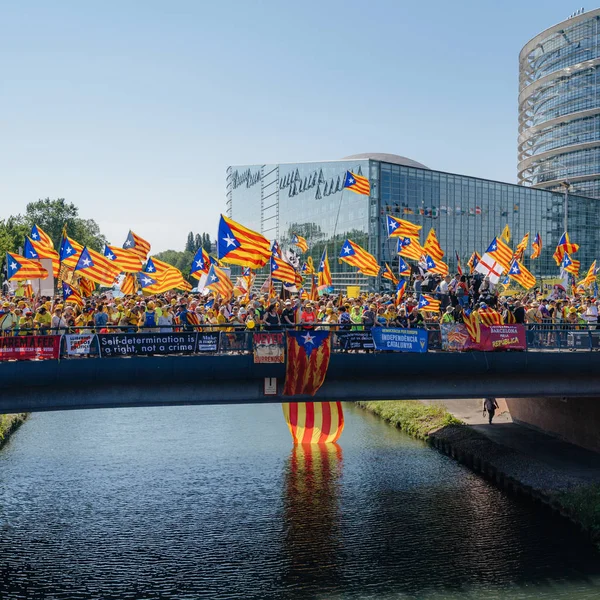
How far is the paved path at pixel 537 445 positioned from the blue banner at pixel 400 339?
8.18m

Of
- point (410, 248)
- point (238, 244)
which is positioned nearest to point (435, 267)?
point (410, 248)

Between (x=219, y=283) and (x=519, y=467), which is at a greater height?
(x=219, y=283)

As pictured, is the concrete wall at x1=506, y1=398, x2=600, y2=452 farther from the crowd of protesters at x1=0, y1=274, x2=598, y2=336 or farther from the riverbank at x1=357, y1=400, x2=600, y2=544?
the crowd of protesters at x1=0, y1=274, x2=598, y2=336

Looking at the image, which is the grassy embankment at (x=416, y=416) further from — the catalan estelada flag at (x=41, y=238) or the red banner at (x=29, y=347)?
the red banner at (x=29, y=347)

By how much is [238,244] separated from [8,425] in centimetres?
2060

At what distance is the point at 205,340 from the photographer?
2300cm

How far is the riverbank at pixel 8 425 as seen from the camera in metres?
38.1

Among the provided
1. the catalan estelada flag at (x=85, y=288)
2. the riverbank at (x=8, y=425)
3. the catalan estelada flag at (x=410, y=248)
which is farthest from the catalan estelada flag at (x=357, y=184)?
the riverbank at (x=8, y=425)

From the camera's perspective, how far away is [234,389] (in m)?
23.4

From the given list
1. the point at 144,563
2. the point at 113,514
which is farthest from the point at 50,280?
the point at 144,563

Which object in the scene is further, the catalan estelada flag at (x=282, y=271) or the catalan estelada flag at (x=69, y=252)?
the catalan estelada flag at (x=69, y=252)

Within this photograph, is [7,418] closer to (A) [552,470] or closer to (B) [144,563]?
(B) [144,563]

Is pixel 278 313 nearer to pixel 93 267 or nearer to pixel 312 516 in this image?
pixel 312 516

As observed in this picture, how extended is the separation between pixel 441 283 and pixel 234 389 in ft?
35.2
